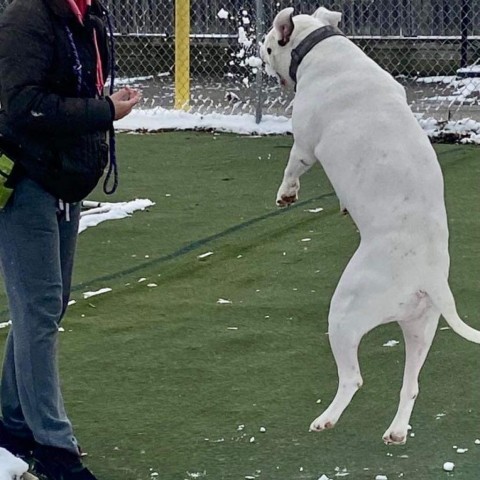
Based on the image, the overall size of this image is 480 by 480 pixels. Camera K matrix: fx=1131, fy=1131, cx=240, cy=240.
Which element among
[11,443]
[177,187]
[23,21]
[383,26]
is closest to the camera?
[23,21]

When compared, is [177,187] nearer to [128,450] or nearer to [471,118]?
[471,118]

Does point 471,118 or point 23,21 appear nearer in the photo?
point 23,21

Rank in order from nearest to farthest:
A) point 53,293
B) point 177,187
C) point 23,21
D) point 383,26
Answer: point 23,21, point 53,293, point 177,187, point 383,26

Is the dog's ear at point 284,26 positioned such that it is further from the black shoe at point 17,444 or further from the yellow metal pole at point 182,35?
the yellow metal pole at point 182,35

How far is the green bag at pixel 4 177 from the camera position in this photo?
338 cm

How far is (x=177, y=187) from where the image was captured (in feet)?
26.7

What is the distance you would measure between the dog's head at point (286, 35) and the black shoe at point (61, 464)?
53.9 inches

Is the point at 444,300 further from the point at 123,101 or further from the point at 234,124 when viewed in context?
the point at 234,124

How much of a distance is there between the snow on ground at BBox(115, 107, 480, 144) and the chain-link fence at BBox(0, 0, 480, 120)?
1.22 feet

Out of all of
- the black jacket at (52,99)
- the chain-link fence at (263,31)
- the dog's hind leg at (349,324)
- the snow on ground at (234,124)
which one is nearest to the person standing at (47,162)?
the black jacket at (52,99)

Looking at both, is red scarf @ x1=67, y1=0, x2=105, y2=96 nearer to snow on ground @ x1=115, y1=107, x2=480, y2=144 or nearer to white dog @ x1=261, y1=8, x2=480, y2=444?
white dog @ x1=261, y1=8, x2=480, y2=444

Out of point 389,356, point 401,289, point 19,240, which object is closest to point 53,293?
point 19,240

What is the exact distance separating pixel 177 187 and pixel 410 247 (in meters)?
5.25

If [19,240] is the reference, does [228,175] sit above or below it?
below
